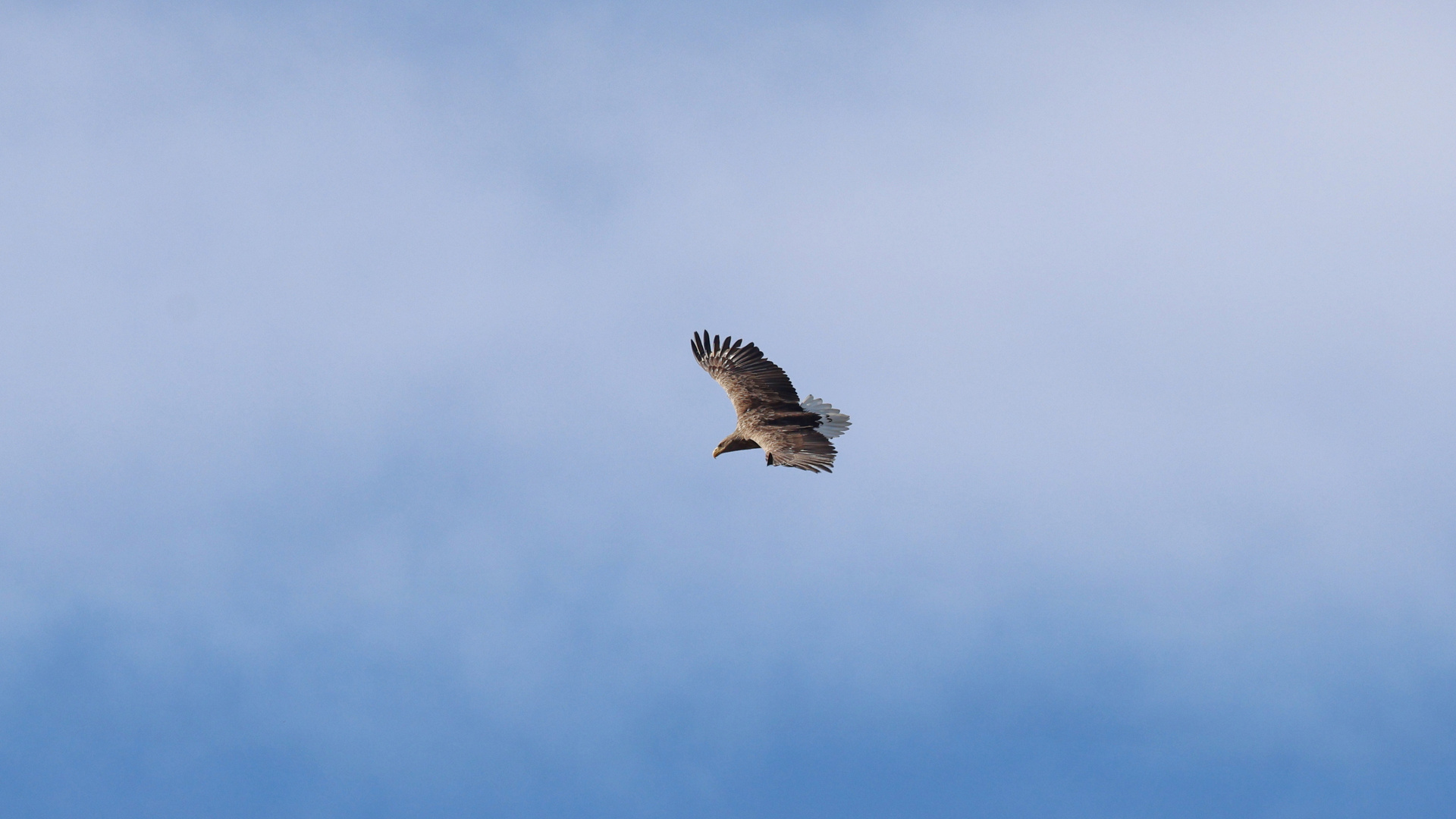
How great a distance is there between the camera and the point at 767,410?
115ft

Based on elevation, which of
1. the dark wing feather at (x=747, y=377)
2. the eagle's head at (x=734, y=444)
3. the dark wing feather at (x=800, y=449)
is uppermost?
the dark wing feather at (x=747, y=377)

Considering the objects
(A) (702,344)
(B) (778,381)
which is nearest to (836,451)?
(B) (778,381)

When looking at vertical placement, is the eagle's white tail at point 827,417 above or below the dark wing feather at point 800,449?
above

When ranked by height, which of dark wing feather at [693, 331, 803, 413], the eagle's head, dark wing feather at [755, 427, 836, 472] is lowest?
dark wing feather at [755, 427, 836, 472]

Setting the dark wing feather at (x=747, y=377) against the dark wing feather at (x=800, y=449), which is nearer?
the dark wing feather at (x=800, y=449)

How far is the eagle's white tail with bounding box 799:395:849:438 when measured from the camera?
115ft

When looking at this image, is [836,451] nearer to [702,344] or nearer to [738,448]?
[738,448]

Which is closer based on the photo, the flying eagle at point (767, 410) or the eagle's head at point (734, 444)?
the flying eagle at point (767, 410)

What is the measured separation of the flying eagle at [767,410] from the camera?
33.2 m

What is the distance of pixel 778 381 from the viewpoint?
35.3 meters

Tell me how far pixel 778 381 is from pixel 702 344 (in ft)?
9.66

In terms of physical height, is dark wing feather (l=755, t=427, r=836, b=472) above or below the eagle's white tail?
below

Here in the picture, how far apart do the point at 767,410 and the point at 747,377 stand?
4.44 feet

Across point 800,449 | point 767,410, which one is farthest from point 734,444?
point 800,449
